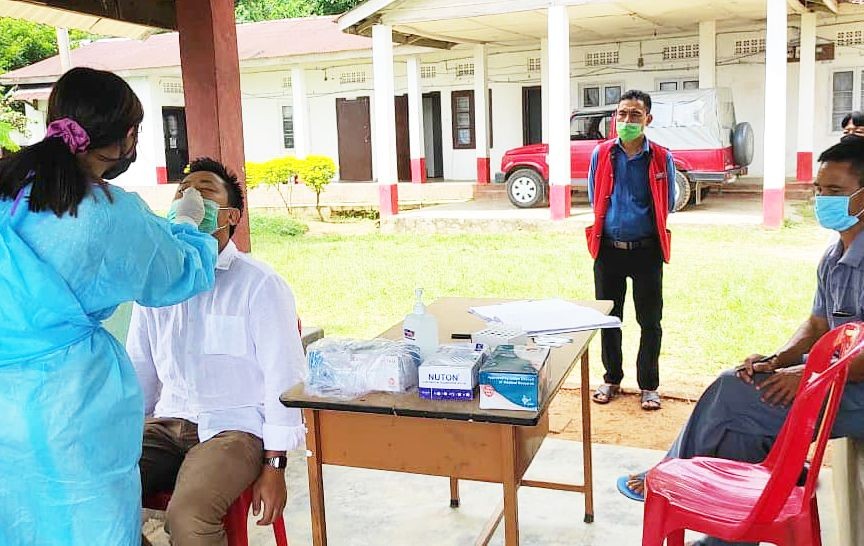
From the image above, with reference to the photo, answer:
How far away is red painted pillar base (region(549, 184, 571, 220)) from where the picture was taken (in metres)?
11.8

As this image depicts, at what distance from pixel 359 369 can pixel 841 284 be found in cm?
163

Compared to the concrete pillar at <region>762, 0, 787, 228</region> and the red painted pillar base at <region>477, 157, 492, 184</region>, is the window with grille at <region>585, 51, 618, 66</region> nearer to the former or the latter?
the red painted pillar base at <region>477, 157, 492, 184</region>

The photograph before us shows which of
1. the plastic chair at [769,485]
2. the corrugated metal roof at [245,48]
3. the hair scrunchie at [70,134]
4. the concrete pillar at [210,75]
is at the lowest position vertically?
the plastic chair at [769,485]

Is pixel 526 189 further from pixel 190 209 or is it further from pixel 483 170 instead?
pixel 190 209

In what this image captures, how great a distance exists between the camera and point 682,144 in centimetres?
1240

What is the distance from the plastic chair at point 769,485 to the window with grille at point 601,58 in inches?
546

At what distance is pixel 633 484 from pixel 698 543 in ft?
2.35

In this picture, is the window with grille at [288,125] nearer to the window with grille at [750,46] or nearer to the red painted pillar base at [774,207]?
the window with grille at [750,46]

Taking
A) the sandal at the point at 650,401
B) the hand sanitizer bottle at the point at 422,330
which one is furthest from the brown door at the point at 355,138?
the hand sanitizer bottle at the point at 422,330

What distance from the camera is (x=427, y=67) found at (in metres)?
17.5

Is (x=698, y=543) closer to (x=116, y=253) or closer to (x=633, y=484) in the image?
(x=633, y=484)

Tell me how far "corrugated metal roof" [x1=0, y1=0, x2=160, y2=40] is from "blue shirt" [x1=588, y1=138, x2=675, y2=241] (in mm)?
2717

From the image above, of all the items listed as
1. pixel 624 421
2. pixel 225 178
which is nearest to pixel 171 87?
pixel 624 421

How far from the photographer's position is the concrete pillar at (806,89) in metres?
12.5
